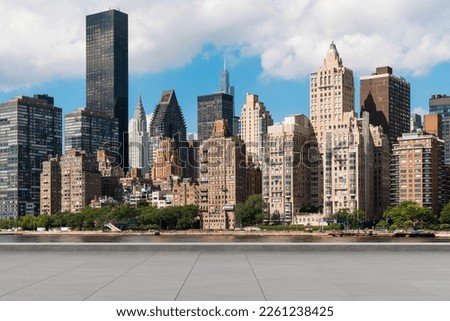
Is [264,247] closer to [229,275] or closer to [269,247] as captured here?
[269,247]

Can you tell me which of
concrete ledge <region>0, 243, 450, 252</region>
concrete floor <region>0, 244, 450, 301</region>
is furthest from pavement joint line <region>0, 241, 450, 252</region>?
concrete floor <region>0, 244, 450, 301</region>

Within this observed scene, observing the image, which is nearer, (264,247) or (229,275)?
(229,275)

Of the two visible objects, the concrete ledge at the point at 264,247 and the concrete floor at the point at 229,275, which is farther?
the concrete ledge at the point at 264,247

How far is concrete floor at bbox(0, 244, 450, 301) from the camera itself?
1681 cm

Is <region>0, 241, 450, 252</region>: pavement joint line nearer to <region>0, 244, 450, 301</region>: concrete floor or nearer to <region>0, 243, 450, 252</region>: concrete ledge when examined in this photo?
<region>0, 243, 450, 252</region>: concrete ledge

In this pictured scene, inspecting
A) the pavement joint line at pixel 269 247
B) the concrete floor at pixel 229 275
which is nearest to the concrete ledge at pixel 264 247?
the pavement joint line at pixel 269 247

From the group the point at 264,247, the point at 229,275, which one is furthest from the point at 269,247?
the point at 229,275

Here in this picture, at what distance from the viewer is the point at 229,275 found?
69.2 ft

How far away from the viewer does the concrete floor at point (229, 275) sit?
662 inches

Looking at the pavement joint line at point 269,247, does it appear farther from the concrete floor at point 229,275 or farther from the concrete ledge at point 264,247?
the concrete floor at point 229,275

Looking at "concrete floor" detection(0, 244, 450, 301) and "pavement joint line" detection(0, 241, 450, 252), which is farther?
"pavement joint line" detection(0, 241, 450, 252)
